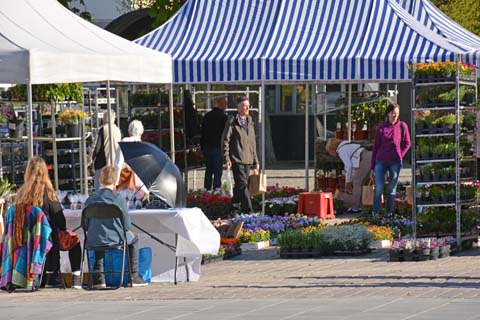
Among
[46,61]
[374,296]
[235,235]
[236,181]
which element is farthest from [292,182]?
[374,296]

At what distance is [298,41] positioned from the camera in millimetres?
24188

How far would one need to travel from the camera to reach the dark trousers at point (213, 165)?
93.9ft

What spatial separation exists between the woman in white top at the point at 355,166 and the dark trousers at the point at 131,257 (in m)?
10.1

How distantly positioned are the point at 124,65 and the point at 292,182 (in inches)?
646

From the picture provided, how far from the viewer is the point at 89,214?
1603 centimetres

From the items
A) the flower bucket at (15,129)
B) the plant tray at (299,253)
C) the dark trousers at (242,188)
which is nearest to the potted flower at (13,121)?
the flower bucket at (15,129)

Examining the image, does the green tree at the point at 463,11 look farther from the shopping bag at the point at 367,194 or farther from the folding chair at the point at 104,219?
the folding chair at the point at 104,219

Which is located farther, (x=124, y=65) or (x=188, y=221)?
(x=124, y=65)

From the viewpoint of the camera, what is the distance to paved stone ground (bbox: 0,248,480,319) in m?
13.4

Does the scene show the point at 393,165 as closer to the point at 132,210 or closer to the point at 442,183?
the point at 442,183

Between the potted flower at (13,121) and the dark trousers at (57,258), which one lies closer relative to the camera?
the dark trousers at (57,258)

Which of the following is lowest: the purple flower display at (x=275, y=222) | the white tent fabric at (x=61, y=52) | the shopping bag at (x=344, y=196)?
the purple flower display at (x=275, y=222)

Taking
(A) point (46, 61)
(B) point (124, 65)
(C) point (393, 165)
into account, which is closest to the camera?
(A) point (46, 61)

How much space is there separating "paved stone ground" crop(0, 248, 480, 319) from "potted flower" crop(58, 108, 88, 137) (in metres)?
8.37
